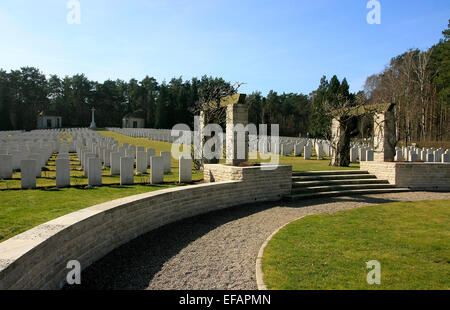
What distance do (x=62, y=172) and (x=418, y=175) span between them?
484 inches

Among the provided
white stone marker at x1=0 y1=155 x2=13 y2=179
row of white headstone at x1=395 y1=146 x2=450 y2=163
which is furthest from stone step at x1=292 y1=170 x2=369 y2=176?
white stone marker at x1=0 y1=155 x2=13 y2=179

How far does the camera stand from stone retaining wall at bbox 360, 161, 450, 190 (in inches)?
461

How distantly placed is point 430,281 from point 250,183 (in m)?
5.50

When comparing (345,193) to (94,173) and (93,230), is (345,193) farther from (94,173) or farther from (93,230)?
(93,230)

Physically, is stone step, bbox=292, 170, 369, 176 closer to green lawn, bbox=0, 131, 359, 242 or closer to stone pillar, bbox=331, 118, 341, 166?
stone pillar, bbox=331, 118, 341, 166

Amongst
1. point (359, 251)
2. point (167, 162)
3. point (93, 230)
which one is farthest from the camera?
point (167, 162)

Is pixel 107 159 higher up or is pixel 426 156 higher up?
pixel 426 156

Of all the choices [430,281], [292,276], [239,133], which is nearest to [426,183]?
[239,133]

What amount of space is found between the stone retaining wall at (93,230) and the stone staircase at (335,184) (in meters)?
2.42

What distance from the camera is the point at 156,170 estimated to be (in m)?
9.33

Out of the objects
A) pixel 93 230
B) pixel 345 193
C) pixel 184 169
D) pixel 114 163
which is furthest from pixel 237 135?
pixel 93 230
